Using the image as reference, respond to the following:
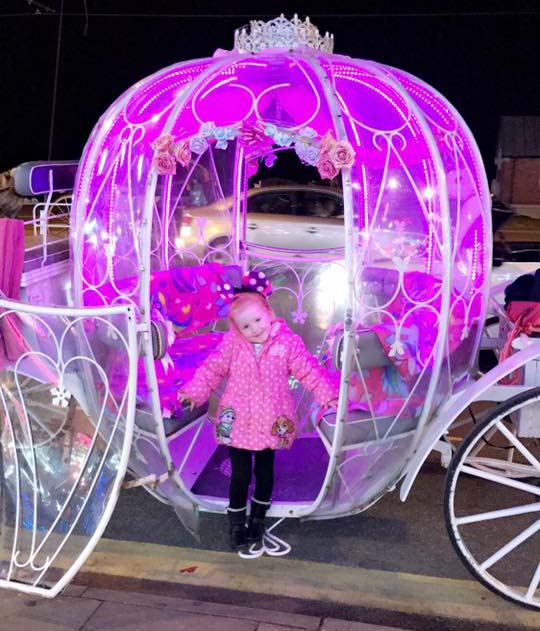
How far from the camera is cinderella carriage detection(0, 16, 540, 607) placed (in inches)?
119

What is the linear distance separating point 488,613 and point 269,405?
1.39 m

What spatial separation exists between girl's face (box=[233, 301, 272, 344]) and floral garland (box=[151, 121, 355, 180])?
746 millimetres

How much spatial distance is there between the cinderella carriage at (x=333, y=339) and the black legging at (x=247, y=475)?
0.14 m

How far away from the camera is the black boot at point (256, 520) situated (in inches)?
135

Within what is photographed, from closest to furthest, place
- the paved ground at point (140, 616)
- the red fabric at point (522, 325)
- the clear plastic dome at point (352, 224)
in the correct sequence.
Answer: the paved ground at point (140, 616)
the clear plastic dome at point (352, 224)
the red fabric at point (522, 325)

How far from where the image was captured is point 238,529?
Answer: 3.42m

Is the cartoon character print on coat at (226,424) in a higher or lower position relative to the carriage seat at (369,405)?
lower

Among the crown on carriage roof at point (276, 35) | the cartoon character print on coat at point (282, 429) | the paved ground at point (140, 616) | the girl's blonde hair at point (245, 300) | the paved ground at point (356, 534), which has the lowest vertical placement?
the paved ground at point (140, 616)

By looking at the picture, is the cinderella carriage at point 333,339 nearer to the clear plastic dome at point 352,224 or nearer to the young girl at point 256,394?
the clear plastic dome at point 352,224

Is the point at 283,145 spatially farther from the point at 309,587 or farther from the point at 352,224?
the point at 309,587

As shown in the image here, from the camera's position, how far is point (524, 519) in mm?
3834

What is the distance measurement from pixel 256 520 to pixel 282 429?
51 cm

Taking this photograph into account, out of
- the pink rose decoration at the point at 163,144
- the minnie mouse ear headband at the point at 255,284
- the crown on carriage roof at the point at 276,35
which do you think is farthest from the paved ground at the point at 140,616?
the crown on carriage roof at the point at 276,35

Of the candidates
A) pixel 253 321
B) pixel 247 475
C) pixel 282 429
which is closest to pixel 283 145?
pixel 253 321
